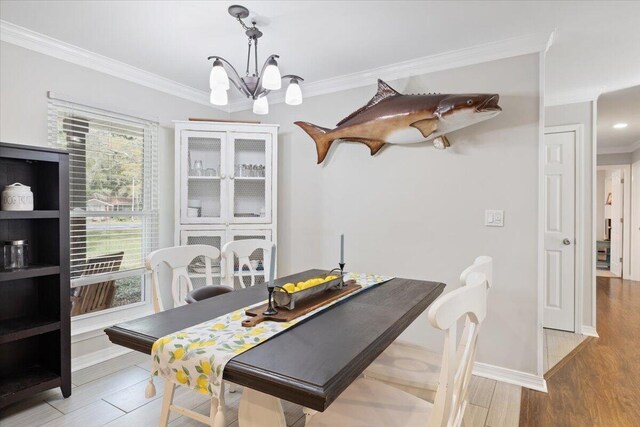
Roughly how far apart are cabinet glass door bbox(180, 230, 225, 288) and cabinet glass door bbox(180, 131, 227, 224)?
108mm

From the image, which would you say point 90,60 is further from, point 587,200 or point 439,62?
point 587,200

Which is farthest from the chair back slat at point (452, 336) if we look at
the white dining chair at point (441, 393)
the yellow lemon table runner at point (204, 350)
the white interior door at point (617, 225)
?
the white interior door at point (617, 225)

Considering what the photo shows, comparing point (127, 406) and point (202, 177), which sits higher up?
point (202, 177)

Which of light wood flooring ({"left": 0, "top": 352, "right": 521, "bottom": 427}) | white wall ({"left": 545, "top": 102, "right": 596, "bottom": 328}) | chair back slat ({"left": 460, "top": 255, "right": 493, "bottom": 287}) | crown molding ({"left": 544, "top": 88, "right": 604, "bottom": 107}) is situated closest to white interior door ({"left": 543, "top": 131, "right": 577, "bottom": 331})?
white wall ({"left": 545, "top": 102, "right": 596, "bottom": 328})

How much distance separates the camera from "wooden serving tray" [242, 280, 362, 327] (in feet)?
4.43

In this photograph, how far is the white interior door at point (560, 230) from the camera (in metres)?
3.50

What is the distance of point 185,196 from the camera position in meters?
3.14

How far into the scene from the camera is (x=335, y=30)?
7.51 ft

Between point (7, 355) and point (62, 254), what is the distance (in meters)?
0.71

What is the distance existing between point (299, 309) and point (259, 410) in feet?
1.57

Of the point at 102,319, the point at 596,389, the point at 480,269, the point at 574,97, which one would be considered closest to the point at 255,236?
the point at 102,319

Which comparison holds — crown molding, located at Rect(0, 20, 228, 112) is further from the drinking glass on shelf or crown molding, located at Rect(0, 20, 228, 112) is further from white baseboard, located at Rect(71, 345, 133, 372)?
white baseboard, located at Rect(71, 345, 133, 372)

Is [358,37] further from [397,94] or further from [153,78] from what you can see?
[153,78]

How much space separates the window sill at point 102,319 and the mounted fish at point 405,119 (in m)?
2.09
